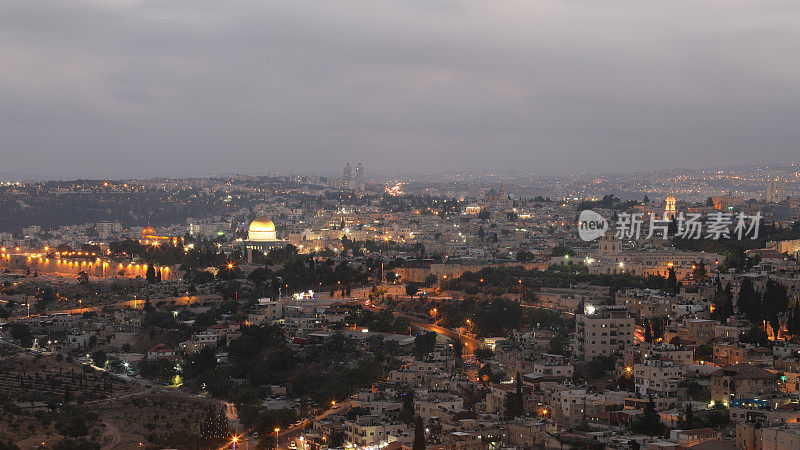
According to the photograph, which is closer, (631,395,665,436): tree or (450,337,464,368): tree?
(631,395,665,436): tree

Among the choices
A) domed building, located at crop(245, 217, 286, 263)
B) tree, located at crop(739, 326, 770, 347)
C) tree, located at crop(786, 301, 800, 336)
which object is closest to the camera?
tree, located at crop(739, 326, 770, 347)

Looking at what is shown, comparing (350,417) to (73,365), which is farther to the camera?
(73,365)

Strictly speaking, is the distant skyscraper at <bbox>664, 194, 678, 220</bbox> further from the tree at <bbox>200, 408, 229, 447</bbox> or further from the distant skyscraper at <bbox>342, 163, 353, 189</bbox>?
the distant skyscraper at <bbox>342, 163, 353, 189</bbox>

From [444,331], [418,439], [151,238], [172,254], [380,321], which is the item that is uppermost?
[172,254]

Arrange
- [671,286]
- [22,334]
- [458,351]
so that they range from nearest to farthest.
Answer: [458,351] → [671,286] → [22,334]

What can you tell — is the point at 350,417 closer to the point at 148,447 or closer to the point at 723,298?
the point at 148,447

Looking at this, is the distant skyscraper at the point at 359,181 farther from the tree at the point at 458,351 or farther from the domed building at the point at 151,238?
the tree at the point at 458,351

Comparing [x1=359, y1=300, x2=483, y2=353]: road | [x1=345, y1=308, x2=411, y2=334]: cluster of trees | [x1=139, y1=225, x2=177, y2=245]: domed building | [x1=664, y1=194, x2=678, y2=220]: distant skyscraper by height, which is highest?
[x1=664, y1=194, x2=678, y2=220]: distant skyscraper

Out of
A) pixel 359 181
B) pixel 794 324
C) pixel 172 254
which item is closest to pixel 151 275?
pixel 172 254

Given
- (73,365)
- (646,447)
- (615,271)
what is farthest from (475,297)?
(646,447)

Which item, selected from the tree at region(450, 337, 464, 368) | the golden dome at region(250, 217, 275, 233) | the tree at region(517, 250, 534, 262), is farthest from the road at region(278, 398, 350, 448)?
the golden dome at region(250, 217, 275, 233)

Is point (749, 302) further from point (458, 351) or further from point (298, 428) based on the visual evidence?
point (298, 428)
